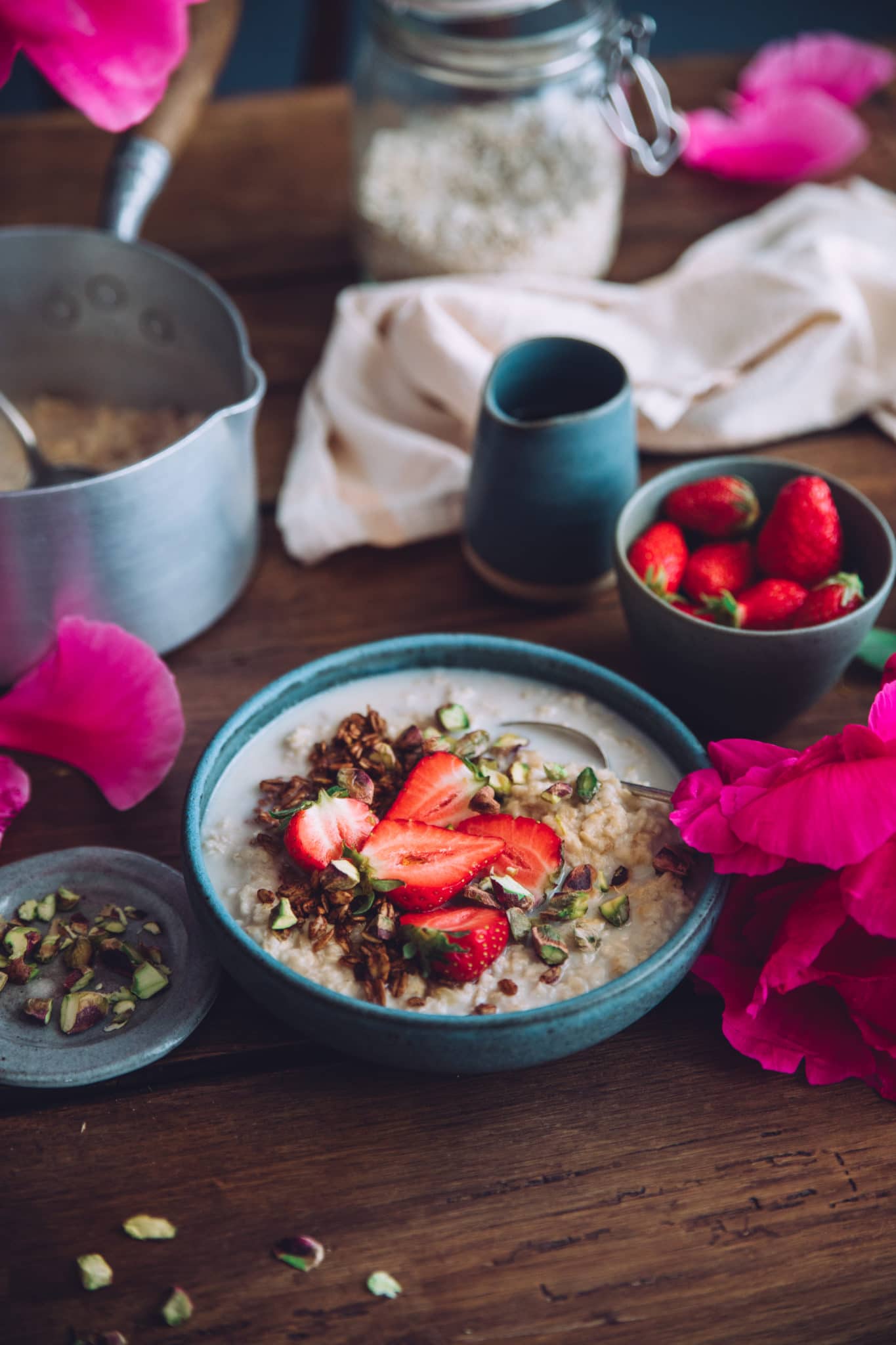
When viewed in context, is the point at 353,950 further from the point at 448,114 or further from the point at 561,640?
the point at 448,114

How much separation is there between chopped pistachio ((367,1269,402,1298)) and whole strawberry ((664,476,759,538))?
1.63 feet

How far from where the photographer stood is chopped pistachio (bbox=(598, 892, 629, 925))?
609mm

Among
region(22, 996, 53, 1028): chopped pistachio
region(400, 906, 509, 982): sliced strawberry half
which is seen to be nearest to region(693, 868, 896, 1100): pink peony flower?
region(400, 906, 509, 982): sliced strawberry half

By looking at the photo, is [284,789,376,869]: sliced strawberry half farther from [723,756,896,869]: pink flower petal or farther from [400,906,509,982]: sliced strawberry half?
[723,756,896,869]: pink flower petal

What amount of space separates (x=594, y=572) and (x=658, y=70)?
31.3 inches

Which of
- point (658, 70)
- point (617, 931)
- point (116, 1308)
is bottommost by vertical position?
point (116, 1308)

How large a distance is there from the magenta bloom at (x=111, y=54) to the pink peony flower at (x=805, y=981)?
49 cm

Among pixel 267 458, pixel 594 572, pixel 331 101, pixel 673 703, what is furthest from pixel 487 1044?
pixel 331 101

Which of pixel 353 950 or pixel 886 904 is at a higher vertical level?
pixel 886 904

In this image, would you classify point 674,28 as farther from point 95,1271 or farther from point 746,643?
point 95,1271

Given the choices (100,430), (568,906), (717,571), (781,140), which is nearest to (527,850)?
(568,906)

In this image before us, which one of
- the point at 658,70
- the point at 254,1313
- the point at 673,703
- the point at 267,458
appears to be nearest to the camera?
the point at 254,1313

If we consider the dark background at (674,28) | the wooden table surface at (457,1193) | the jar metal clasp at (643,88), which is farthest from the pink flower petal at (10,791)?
the dark background at (674,28)

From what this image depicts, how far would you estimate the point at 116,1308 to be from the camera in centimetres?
53
